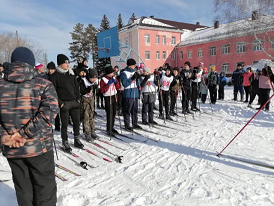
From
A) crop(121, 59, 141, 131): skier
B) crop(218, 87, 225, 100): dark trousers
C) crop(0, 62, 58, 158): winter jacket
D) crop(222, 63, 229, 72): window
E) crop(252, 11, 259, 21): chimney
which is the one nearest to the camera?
crop(0, 62, 58, 158): winter jacket

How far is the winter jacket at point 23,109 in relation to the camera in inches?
71.1

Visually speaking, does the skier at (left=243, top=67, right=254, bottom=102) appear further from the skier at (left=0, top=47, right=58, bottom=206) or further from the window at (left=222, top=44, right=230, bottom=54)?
the window at (left=222, top=44, right=230, bottom=54)

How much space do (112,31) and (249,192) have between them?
40.5 ft

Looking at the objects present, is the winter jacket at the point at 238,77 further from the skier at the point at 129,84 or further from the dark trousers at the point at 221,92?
the skier at the point at 129,84

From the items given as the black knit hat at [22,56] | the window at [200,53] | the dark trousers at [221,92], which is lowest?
the dark trousers at [221,92]

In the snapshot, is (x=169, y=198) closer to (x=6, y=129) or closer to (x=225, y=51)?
(x=6, y=129)

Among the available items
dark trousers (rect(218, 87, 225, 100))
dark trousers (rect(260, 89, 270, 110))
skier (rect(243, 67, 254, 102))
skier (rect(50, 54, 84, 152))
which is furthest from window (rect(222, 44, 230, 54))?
skier (rect(50, 54, 84, 152))

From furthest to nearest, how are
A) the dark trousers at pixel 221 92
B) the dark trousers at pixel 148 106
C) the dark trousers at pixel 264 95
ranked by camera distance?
the dark trousers at pixel 221 92 < the dark trousers at pixel 264 95 < the dark trousers at pixel 148 106

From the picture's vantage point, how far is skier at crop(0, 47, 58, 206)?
1.81 meters

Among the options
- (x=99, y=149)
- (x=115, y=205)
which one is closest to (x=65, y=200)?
(x=115, y=205)

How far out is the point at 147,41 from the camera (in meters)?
30.9

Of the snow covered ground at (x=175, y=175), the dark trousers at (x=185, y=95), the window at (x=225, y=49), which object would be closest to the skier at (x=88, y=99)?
the snow covered ground at (x=175, y=175)

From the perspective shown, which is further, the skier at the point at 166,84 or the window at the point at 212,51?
the window at the point at 212,51

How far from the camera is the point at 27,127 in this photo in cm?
182
